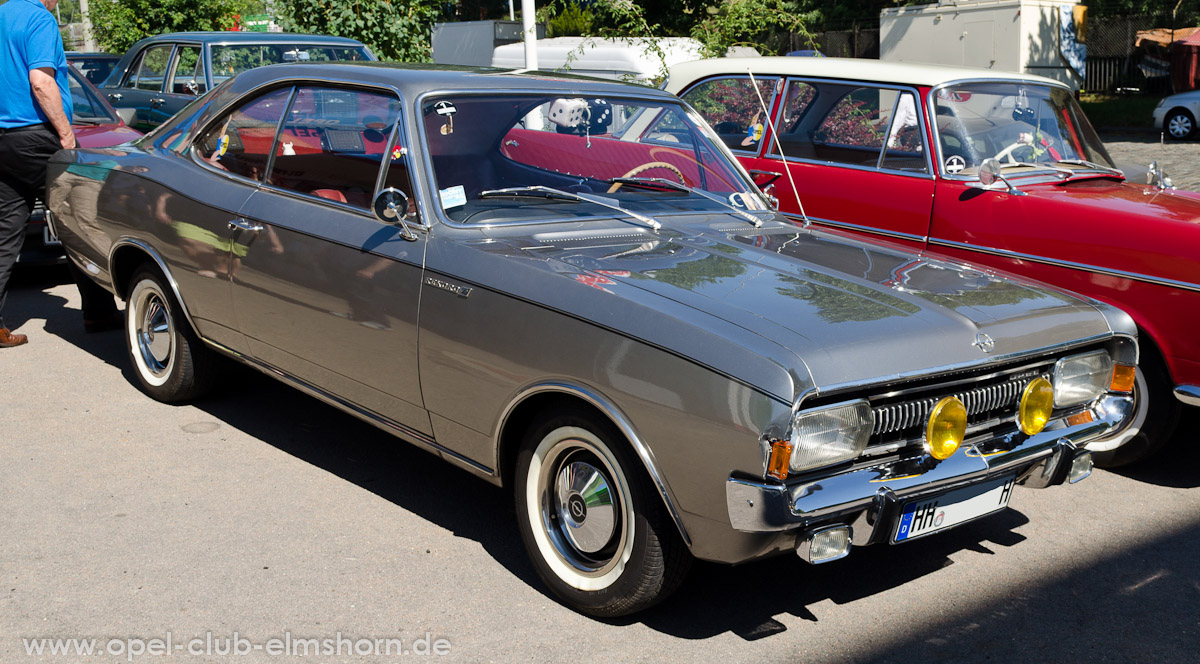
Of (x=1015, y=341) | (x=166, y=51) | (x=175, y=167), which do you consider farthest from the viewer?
(x=166, y=51)

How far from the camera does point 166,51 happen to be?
1272cm

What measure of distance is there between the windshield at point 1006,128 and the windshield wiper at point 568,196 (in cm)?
223

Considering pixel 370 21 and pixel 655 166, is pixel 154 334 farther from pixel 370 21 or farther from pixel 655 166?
pixel 370 21

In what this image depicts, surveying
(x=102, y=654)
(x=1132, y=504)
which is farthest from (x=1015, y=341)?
(x=102, y=654)

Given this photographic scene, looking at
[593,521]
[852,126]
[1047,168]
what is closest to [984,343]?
[593,521]

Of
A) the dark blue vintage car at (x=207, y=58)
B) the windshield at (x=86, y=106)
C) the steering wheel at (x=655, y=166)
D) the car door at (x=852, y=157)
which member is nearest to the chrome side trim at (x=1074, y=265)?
Result: the car door at (x=852, y=157)

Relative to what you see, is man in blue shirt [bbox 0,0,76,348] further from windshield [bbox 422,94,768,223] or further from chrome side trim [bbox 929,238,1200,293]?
chrome side trim [bbox 929,238,1200,293]

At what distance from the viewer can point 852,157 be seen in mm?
6324

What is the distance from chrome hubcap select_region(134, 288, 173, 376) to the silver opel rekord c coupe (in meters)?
0.20

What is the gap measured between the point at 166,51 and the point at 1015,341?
11.5 m

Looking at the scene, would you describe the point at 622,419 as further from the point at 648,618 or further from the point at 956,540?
the point at 956,540

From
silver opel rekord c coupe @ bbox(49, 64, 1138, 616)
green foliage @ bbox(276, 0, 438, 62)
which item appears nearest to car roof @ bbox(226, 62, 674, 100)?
silver opel rekord c coupe @ bbox(49, 64, 1138, 616)

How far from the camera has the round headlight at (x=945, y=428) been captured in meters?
3.37

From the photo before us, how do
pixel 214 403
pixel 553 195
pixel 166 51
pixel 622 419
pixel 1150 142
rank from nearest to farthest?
pixel 622 419 < pixel 553 195 < pixel 214 403 < pixel 166 51 < pixel 1150 142
